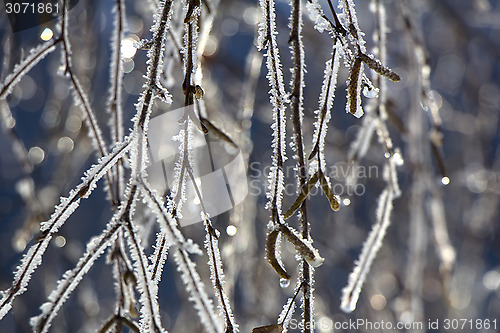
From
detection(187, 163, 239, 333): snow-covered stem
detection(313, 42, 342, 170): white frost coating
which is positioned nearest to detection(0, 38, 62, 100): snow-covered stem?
detection(187, 163, 239, 333): snow-covered stem

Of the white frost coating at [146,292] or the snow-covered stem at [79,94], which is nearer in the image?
the white frost coating at [146,292]

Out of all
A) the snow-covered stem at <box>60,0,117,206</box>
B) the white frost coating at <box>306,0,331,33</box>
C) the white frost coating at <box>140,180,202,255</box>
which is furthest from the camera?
the snow-covered stem at <box>60,0,117,206</box>

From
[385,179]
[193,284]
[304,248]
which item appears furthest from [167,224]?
[385,179]

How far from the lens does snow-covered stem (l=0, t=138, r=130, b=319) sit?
65 cm

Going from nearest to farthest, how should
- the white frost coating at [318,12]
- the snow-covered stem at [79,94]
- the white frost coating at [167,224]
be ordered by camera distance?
the white frost coating at [167,224], the white frost coating at [318,12], the snow-covered stem at [79,94]

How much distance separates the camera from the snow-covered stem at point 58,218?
654 mm

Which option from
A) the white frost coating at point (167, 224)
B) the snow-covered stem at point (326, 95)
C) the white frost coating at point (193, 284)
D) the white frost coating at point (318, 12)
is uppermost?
the white frost coating at point (318, 12)

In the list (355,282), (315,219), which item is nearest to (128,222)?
(355,282)

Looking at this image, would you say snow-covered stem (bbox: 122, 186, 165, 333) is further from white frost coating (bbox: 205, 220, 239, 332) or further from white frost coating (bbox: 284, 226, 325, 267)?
white frost coating (bbox: 284, 226, 325, 267)

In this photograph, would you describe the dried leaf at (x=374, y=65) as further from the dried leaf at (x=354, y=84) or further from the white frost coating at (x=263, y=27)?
the white frost coating at (x=263, y=27)

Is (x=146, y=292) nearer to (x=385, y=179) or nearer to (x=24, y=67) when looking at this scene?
(x=24, y=67)

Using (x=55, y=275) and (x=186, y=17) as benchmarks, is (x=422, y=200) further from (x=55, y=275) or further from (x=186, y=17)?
(x=55, y=275)

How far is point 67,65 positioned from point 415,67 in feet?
2.81

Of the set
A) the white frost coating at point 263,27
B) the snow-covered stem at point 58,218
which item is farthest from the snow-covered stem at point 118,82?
the white frost coating at point 263,27
